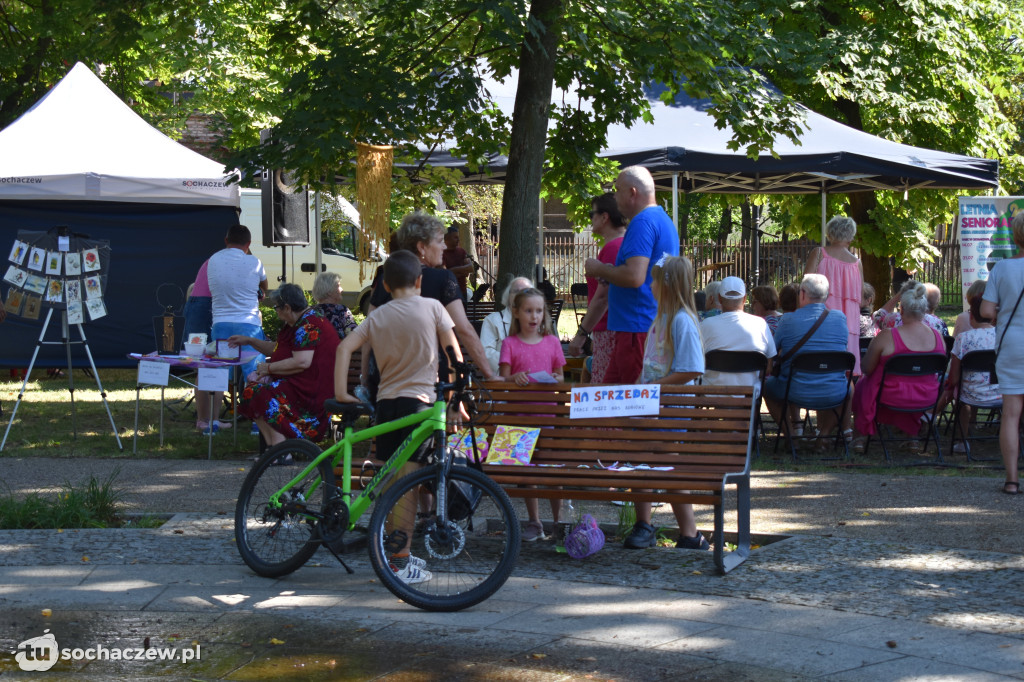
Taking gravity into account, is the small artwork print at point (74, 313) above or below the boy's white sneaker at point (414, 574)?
above

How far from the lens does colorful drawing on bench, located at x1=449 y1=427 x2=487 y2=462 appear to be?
5762mm

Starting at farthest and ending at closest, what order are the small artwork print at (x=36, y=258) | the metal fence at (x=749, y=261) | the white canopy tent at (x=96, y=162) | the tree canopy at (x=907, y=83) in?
the metal fence at (x=749, y=261)
the tree canopy at (x=907, y=83)
the white canopy tent at (x=96, y=162)
the small artwork print at (x=36, y=258)

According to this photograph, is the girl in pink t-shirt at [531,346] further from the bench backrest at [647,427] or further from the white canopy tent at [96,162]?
the white canopy tent at [96,162]

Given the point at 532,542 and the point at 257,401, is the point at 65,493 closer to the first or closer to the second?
the point at 257,401

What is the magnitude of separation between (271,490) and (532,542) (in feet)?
5.11

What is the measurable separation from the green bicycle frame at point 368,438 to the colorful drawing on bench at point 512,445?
748 millimetres

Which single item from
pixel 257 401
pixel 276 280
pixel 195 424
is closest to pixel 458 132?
pixel 257 401

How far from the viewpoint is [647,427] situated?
5.89 meters

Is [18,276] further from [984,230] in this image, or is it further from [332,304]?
[984,230]

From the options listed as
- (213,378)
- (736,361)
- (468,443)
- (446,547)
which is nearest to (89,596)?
(446,547)

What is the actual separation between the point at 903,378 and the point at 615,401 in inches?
156

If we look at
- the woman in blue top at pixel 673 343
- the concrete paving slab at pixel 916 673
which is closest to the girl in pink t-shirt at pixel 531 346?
the woman in blue top at pixel 673 343

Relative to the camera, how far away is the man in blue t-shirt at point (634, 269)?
6188 millimetres

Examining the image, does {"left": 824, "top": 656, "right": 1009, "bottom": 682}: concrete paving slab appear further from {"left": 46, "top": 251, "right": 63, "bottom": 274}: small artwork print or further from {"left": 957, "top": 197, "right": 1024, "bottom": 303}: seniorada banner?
{"left": 957, "top": 197, "right": 1024, "bottom": 303}: seniorada banner
